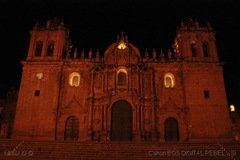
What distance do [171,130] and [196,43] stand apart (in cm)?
1309

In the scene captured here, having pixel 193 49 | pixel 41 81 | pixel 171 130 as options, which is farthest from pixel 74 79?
pixel 193 49

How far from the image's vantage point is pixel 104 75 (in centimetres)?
2928

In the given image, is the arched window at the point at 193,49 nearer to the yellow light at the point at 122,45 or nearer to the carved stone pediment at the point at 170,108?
the carved stone pediment at the point at 170,108

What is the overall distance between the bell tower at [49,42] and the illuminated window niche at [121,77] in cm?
863

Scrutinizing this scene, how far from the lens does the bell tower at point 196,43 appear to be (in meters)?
30.8

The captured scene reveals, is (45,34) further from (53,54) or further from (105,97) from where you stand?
(105,97)

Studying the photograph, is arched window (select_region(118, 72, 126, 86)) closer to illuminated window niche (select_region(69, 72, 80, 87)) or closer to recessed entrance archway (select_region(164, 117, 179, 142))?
illuminated window niche (select_region(69, 72, 80, 87))

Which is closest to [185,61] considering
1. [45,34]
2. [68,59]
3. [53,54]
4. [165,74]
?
[165,74]

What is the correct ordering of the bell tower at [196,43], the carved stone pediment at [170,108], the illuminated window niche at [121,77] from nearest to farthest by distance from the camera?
1. the carved stone pediment at [170,108]
2. the illuminated window niche at [121,77]
3. the bell tower at [196,43]

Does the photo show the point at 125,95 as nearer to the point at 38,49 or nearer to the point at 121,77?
the point at 121,77

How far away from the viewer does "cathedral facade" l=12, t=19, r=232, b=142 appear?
27.0 meters

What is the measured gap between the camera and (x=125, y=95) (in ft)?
91.4

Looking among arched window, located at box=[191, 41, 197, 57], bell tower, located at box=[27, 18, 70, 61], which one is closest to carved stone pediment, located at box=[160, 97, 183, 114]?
arched window, located at box=[191, 41, 197, 57]

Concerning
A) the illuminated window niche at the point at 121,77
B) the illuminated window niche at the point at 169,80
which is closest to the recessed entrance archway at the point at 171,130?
the illuminated window niche at the point at 169,80
